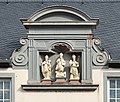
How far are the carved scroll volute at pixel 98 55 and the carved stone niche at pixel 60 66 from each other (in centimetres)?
68

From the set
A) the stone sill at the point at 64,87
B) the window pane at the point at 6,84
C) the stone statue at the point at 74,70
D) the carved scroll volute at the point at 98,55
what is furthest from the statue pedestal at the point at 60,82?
the window pane at the point at 6,84

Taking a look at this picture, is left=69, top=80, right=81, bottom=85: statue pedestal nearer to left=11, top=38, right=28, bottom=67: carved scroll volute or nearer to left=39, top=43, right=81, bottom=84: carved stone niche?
left=39, top=43, right=81, bottom=84: carved stone niche

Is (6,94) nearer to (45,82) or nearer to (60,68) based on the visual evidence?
(45,82)

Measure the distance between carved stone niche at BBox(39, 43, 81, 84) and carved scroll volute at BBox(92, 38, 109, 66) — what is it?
2.23 ft

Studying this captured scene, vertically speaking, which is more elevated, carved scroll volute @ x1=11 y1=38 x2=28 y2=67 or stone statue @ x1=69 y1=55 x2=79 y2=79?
carved scroll volute @ x1=11 y1=38 x2=28 y2=67

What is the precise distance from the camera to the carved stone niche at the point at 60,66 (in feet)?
112

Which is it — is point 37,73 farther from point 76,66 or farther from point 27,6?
point 27,6

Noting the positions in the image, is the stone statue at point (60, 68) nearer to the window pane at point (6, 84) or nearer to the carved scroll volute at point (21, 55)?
the carved scroll volute at point (21, 55)

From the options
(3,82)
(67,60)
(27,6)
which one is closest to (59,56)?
(67,60)

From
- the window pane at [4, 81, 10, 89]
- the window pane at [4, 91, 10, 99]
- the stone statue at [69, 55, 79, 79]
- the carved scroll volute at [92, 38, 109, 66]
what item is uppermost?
the carved scroll volute at [92, 38, 109, 66]

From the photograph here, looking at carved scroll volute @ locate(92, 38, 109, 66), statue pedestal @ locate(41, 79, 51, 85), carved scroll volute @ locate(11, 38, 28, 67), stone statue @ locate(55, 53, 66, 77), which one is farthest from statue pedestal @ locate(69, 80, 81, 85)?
carved scroll volute @ locate(11, 38, 28, 67)

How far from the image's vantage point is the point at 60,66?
112 ft

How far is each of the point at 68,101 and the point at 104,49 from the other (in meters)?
2.73

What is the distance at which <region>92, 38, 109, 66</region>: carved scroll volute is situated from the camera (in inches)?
1350
